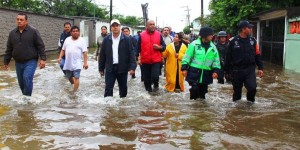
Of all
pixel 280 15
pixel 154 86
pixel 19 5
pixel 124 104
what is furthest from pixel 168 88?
pixel 19 5

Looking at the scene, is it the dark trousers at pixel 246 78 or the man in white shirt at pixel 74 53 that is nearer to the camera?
the dark trousers at pixel 246 78

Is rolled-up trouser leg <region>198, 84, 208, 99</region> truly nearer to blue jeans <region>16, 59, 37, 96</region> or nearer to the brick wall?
blue jeans <region>16, 59, 37, 96</region>

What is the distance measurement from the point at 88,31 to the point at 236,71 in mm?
31121

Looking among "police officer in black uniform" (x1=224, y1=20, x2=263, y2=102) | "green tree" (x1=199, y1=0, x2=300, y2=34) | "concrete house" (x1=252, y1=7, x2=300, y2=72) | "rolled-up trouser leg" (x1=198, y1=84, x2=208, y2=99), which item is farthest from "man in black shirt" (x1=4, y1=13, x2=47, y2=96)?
"green tree" (x1=199, y1=0, x2=300, y2=34)

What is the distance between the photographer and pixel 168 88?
382 inches

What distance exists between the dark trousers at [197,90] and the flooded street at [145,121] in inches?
7.2

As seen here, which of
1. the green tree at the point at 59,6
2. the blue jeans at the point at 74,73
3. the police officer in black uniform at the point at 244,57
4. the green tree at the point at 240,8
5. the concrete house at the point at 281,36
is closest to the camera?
the police officer in black uniform at the point at 244,57

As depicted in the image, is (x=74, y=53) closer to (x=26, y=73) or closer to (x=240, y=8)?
(x=26, y=73)

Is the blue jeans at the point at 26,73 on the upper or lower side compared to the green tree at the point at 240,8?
lower

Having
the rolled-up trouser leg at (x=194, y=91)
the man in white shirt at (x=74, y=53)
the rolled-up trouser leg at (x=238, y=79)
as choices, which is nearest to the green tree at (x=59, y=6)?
the man in white shirt at (x=74, y=53)

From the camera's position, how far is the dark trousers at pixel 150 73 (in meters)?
9.40

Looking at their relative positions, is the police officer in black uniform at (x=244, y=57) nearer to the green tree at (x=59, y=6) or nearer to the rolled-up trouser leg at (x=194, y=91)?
the rolled-up trouser leg at (x=194, y=91)

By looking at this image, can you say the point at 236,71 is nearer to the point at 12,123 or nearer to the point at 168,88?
the point at 168,88

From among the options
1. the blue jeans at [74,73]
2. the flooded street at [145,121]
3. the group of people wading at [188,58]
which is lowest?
the flooded street at [145,121]
